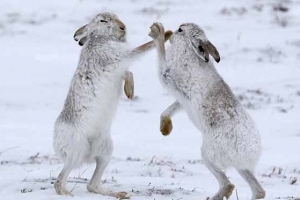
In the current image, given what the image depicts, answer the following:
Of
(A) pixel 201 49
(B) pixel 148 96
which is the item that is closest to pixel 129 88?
(A) pixel 201 49

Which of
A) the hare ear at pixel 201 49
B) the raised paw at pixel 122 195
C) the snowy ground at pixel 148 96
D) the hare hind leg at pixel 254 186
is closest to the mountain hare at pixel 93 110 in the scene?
the raised paw at pixel 122 195

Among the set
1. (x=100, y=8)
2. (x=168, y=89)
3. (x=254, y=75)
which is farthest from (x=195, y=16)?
(x=168, y=89)

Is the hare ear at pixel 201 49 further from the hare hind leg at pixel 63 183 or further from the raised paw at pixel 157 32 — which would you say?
the hare hind leg at pixel 63 183

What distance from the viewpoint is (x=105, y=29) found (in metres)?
8.44

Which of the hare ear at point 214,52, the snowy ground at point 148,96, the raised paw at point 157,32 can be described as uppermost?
the raised paw at point 157,32

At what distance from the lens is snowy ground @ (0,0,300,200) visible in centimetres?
917

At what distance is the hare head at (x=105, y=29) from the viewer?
27.6ft

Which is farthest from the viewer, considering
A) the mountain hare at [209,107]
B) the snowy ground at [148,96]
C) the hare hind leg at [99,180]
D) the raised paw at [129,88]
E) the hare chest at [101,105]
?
the snowy ground at [148,96]

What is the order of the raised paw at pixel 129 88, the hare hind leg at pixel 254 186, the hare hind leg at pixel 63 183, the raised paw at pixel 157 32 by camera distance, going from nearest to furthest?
the hare hind leg at pixel 254 186
the hare hind leg at pixel 63 183
the raised paw at pixel 129 88
the raised paw at pixel 157 32

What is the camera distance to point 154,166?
33.4ft

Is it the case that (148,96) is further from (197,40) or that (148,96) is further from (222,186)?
(222,186)

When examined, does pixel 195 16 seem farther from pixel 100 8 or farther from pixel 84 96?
pixel 84 96

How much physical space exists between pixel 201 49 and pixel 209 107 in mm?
779

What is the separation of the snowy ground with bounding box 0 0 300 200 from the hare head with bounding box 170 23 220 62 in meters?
1.38
